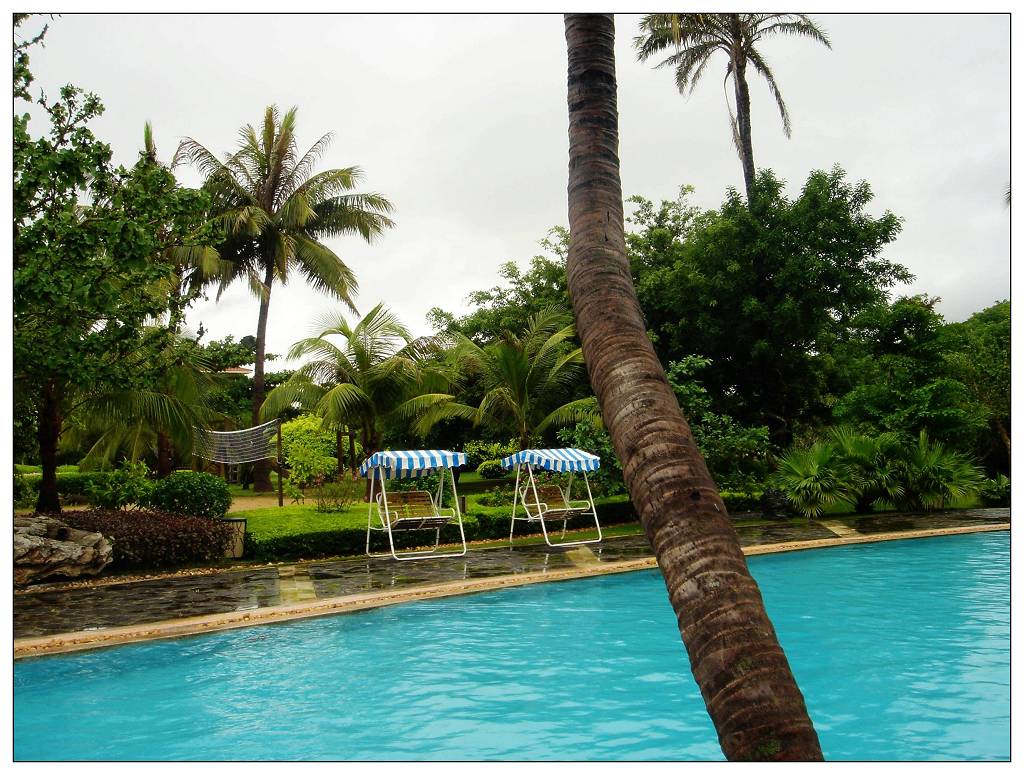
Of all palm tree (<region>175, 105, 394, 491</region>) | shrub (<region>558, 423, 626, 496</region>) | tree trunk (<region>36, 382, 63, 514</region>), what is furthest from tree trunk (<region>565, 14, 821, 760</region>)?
palm tree (<region>175, 105, 394, 491</region>)

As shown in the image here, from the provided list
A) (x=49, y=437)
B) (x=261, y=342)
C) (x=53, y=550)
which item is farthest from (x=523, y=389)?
(x=53, y=550)

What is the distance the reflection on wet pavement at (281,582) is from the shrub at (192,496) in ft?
6.18

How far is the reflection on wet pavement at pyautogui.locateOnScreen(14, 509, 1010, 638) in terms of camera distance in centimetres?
980

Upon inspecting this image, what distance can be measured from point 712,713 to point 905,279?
21.9 m

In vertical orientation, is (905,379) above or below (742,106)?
below

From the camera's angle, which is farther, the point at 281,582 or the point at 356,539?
the point at 356,539

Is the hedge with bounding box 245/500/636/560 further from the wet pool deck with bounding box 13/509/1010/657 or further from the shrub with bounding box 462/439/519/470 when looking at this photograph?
the shrub with bounding box 462/439/519/470

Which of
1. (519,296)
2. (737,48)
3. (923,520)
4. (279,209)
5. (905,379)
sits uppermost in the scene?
(737,48)

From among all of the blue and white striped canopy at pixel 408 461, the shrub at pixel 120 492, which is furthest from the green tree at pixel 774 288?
the shrub at pixel 120 492

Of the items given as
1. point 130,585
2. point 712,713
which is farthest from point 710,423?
point 712,713

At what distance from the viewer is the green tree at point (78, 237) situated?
8.03m

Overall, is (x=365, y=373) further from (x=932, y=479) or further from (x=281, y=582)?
(x=932, y=479)

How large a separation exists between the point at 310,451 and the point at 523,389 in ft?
18.8

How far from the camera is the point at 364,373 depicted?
2125cm
